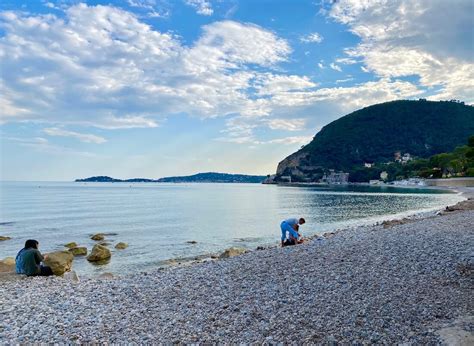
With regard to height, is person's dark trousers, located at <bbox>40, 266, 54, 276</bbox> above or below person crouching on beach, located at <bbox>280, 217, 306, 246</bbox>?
below

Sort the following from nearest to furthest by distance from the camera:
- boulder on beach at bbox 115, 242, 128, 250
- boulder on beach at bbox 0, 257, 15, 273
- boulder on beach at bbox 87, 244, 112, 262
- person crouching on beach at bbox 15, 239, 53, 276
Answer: person crouching on beach at bbox 15, 239, 53, 276 → boulder on beach at bbox 0, 257, 15, 273 → boulder on beach at bbox 87, 244, 112, 262 → boulder on beach at bbox 115, 242, 128, 250

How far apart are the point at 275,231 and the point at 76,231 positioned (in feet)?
57.8

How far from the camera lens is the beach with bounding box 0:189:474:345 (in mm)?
7094

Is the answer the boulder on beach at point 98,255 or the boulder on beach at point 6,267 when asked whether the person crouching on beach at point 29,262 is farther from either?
the boulder on beach at point 98,255

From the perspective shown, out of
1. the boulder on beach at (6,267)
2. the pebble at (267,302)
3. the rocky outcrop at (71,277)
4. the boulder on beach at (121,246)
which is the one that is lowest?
the boulder on beach at (121,246)

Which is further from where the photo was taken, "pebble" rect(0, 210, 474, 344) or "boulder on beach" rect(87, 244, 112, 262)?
"boulder on beach" rect(87, 244, 112, 262)

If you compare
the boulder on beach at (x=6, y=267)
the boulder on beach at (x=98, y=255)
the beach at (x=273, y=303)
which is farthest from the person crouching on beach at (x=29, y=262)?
the boulder on beach at (x=98, y=255)

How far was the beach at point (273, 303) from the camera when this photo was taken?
7.09 m

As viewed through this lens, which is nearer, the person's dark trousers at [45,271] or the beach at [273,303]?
the beach at [273,303]

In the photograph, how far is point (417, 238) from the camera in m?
16.4

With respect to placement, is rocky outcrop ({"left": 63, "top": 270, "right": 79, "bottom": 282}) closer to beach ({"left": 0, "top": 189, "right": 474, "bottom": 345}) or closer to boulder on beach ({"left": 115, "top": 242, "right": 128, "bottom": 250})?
beach ({"left": 0, "top": 189, "right": 474, "bottom": 345})

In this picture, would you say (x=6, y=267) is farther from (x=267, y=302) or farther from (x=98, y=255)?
(x=267, y=302)

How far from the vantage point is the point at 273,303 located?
8.77 meters

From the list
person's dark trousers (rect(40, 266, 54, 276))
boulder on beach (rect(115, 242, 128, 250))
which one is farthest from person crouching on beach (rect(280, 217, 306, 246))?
boulder on beach (rect(115, 242, 128, 250))
